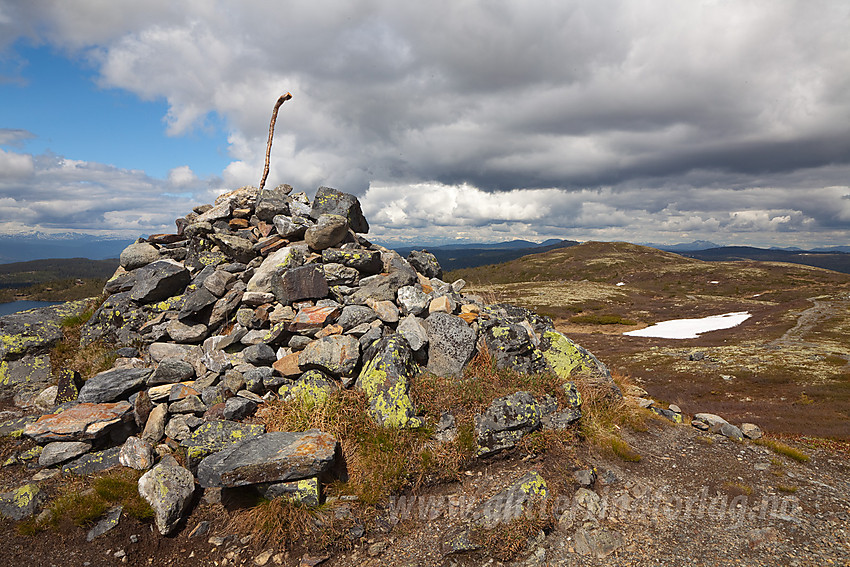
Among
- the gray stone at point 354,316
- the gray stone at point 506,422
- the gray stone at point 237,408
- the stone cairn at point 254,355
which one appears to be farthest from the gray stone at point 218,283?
the gray stone at point 506,422

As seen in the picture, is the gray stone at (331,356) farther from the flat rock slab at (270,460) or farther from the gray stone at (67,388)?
the gray stone at (67,388)

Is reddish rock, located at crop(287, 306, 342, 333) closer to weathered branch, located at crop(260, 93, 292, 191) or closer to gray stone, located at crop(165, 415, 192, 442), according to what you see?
gray stone, located at crop(165, 415, 192, 442)

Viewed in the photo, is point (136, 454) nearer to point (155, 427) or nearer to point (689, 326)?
point (155, 427)

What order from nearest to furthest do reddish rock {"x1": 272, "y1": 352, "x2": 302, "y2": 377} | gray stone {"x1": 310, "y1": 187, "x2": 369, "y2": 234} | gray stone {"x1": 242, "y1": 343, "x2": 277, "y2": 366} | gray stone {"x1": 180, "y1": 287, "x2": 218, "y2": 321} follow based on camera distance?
reddish rock {"x1": 272, "y1": 352, "x2": 302, "y2": 377} → gray stone {"x1": 242, "y1": 343, "x2": 277, "y2": 366} → gray stone {"x1": 180, "y1": 287, "x2": 218, "y2": 321} → gray stone {"x1": 310, "y1": 187, "x2": 369, "y2": 234}

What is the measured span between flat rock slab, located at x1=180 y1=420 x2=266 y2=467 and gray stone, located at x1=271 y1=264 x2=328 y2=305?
4.50m

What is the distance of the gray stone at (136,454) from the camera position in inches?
335

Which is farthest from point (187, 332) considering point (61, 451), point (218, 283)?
point (61, 451)

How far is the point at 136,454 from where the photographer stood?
8.62 metres

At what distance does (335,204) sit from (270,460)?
461 inches

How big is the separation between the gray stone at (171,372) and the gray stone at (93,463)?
2046mm

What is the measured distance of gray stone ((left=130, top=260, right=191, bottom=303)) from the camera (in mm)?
13070

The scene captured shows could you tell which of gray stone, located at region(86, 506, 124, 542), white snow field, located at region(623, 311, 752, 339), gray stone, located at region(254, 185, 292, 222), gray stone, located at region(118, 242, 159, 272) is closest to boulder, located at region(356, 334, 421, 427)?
gray stone, located at region(86, 506, 124, 542)

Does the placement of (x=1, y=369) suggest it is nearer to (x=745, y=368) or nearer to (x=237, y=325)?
(x=237, y=325)

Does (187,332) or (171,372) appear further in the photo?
(187,332)
